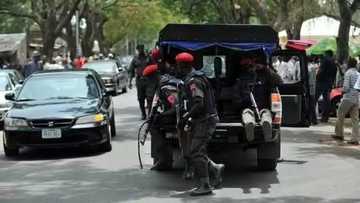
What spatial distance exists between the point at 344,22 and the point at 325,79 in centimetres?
185

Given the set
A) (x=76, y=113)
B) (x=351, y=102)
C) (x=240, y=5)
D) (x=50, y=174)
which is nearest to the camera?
(x=50, y=174)

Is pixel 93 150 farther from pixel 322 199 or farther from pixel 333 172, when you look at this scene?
pixel 322 199

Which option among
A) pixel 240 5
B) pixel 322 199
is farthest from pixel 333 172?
pixel 240 5

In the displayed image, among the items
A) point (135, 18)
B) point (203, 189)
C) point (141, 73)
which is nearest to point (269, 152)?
point (203, 189)

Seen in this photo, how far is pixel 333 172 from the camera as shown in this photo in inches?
452

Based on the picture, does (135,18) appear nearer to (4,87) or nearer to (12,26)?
(12,26)

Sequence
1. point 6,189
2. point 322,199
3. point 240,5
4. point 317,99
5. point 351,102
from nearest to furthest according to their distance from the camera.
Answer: point 322,199 → point 6,189 → point 351,102 → point 317,99 → point 240,5

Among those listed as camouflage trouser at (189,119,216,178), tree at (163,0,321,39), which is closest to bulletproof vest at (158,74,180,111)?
camouflage trouser at (189,119,216,178)

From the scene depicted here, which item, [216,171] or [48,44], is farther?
[48,44]

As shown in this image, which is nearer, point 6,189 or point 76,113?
point 6,189

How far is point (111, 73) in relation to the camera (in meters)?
32.8

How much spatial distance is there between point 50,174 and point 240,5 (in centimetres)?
3024

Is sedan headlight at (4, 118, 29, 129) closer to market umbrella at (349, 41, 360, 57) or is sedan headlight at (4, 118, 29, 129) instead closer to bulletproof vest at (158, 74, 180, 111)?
bulletproof vest at (158, 74, 180, 111)

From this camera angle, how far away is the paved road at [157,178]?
9.51m
